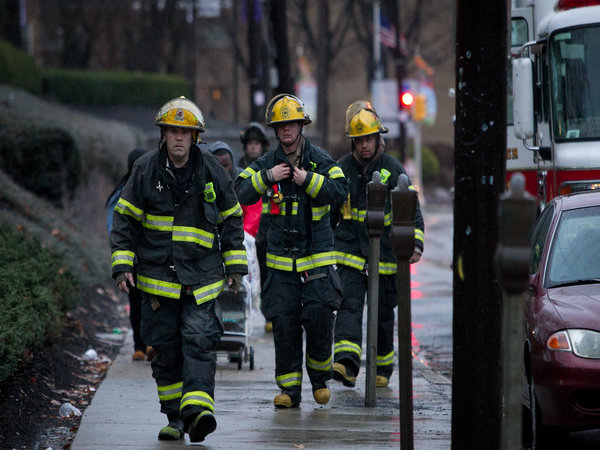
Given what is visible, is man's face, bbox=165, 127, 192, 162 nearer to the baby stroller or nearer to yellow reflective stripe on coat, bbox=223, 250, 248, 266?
yellow reflective stripe on coat, bbox=223, 250, 248, 266

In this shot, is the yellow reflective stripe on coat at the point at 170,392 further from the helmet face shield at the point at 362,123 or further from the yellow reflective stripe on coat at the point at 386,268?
the helmet face shield at the point at 362,123

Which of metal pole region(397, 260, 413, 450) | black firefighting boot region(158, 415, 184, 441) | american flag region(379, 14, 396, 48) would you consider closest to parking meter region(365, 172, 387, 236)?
black firefighting boot region(158, 415, 184, 441)

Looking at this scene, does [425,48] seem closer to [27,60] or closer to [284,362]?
[27,60]

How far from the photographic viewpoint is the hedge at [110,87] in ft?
118

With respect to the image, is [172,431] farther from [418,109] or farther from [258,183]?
[418,109]

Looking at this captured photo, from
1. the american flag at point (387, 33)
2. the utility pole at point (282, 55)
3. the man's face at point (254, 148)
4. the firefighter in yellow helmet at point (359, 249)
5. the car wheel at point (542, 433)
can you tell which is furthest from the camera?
the american flag at point (387, 33)

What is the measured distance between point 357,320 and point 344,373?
419mm

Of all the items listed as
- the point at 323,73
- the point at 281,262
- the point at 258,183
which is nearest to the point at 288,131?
the point at 258,183

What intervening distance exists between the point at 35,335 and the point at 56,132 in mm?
9161

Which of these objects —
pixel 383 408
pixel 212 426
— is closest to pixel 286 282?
pixel 383 408

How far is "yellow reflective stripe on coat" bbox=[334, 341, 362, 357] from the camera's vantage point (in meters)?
8.58

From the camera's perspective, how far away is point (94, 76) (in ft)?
122

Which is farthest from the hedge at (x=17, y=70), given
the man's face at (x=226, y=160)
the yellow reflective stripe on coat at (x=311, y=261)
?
the yellow reflective stripe on coat at (x=311, y=261)

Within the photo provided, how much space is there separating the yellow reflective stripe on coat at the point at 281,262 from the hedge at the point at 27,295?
1.65m
